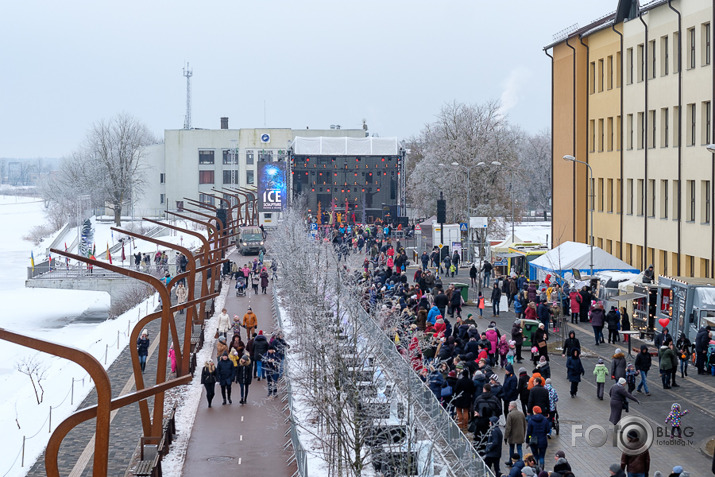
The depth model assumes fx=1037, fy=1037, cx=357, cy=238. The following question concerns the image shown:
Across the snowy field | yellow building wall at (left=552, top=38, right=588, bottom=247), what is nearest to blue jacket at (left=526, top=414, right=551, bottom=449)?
the snowy field

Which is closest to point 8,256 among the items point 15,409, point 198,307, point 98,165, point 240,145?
point 98,165

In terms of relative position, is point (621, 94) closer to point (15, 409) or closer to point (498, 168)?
point (15, 409)

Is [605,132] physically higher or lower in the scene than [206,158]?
lower

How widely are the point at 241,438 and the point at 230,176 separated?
108 meters

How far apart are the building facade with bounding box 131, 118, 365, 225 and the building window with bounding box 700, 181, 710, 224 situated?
91.9m

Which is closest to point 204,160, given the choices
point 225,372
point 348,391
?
point 225,372

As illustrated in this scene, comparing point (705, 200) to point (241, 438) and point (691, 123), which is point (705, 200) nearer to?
point (691, 123)

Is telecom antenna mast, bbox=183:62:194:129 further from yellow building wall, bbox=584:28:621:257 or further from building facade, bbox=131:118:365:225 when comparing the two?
yellow building wall, bbox=584:28:621:257

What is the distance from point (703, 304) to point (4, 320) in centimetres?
4279

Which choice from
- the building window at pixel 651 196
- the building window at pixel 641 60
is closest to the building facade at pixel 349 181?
the building window at pixel 641 60

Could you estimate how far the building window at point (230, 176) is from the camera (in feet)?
413

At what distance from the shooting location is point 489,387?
17.8 metres

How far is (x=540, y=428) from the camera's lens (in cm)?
1688

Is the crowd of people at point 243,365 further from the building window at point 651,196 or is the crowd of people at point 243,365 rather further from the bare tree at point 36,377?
the building window at point 651,196
